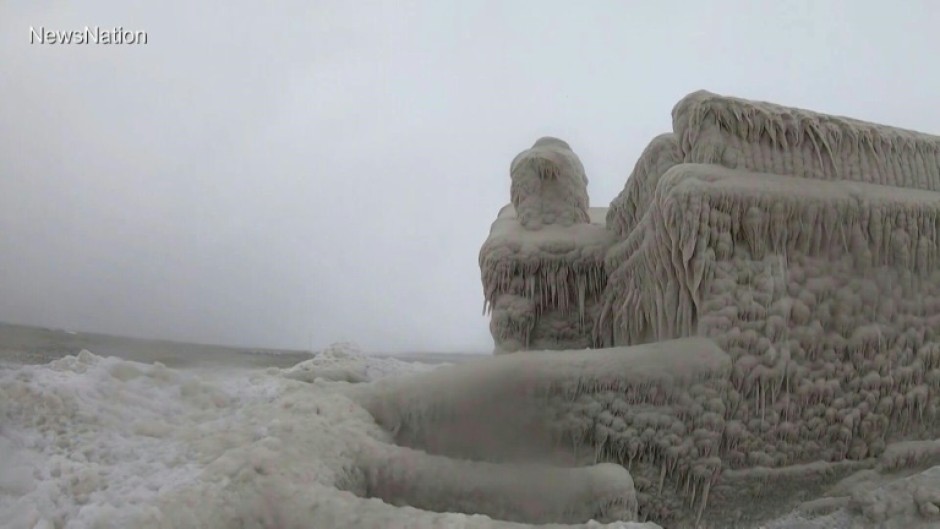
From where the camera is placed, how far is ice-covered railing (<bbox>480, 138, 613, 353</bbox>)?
5.96 meters

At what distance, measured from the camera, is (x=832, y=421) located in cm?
508

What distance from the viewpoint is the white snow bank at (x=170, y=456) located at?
124 inches

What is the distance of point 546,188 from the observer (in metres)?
6.33

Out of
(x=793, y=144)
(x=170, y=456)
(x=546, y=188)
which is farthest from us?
(x=546, y=188)

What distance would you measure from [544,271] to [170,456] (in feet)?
10.4

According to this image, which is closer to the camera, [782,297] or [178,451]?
[178,451]

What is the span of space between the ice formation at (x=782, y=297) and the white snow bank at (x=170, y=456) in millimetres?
1518

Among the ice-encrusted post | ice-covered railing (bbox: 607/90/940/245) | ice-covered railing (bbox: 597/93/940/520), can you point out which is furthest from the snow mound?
ice-covered railing (bbox: 607/90/940/245)

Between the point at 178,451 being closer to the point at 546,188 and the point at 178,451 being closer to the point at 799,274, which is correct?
the point at 546,188

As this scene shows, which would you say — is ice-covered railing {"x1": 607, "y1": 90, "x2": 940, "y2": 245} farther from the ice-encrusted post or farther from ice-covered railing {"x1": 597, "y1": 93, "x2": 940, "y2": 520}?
the ice-encrusted post

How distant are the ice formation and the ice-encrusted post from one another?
80 cm

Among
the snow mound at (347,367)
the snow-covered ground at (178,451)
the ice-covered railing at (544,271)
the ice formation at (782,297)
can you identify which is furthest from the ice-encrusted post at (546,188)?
the snow-covered ground at (178,451)

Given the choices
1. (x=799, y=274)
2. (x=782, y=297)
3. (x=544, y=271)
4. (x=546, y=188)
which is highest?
(x=546, y=188)

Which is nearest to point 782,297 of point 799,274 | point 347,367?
point 799,274
